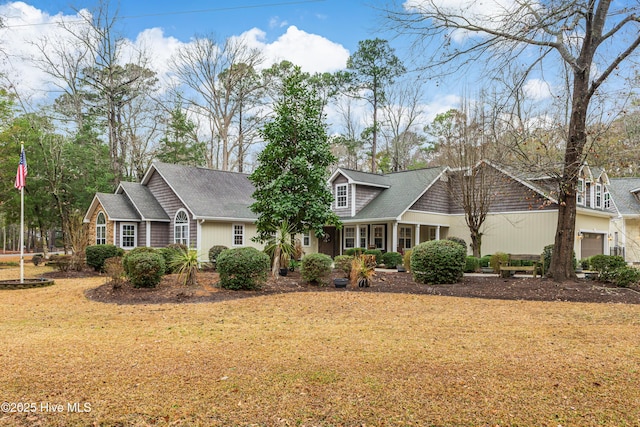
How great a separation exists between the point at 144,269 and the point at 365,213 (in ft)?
47.2

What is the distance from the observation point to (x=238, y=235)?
23766mm

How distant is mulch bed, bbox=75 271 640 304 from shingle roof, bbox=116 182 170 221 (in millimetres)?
10037

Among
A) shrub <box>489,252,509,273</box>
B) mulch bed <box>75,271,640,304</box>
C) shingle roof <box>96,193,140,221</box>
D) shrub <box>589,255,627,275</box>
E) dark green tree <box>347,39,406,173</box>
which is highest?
dark green tree <box>347,39,406,173</box>

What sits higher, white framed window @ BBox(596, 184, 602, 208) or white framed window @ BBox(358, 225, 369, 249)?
white framed window @ BBox(596, 184, 602, 208)

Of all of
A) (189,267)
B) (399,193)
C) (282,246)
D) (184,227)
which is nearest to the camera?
(189,267)

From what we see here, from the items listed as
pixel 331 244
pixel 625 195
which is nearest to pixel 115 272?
pixel 331 244

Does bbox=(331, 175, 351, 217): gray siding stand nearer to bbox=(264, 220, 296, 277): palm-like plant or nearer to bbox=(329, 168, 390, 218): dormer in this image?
bbox=(329, 168, 390, 218): dormer

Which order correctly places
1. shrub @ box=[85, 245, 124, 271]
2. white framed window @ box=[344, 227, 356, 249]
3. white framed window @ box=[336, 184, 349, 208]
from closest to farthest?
1. shrub @ box=[85, 245, 124, 271]
2. white framed window @ box=[336, 184, 349, 208]
3. white framed window @ box=[344, 227, 356, 249]

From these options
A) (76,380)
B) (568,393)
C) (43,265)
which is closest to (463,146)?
(568,393)

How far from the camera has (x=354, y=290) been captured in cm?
1287

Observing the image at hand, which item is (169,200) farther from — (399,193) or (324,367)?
(324,367)

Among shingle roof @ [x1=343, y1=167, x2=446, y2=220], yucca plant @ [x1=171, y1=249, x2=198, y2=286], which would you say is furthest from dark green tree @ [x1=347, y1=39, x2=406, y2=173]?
yucca plant @ [x1=171, y1=249, x2=198, y2=286]

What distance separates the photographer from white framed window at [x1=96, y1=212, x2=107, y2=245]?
24206 millimetres

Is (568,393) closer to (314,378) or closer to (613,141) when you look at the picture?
(314,378)
